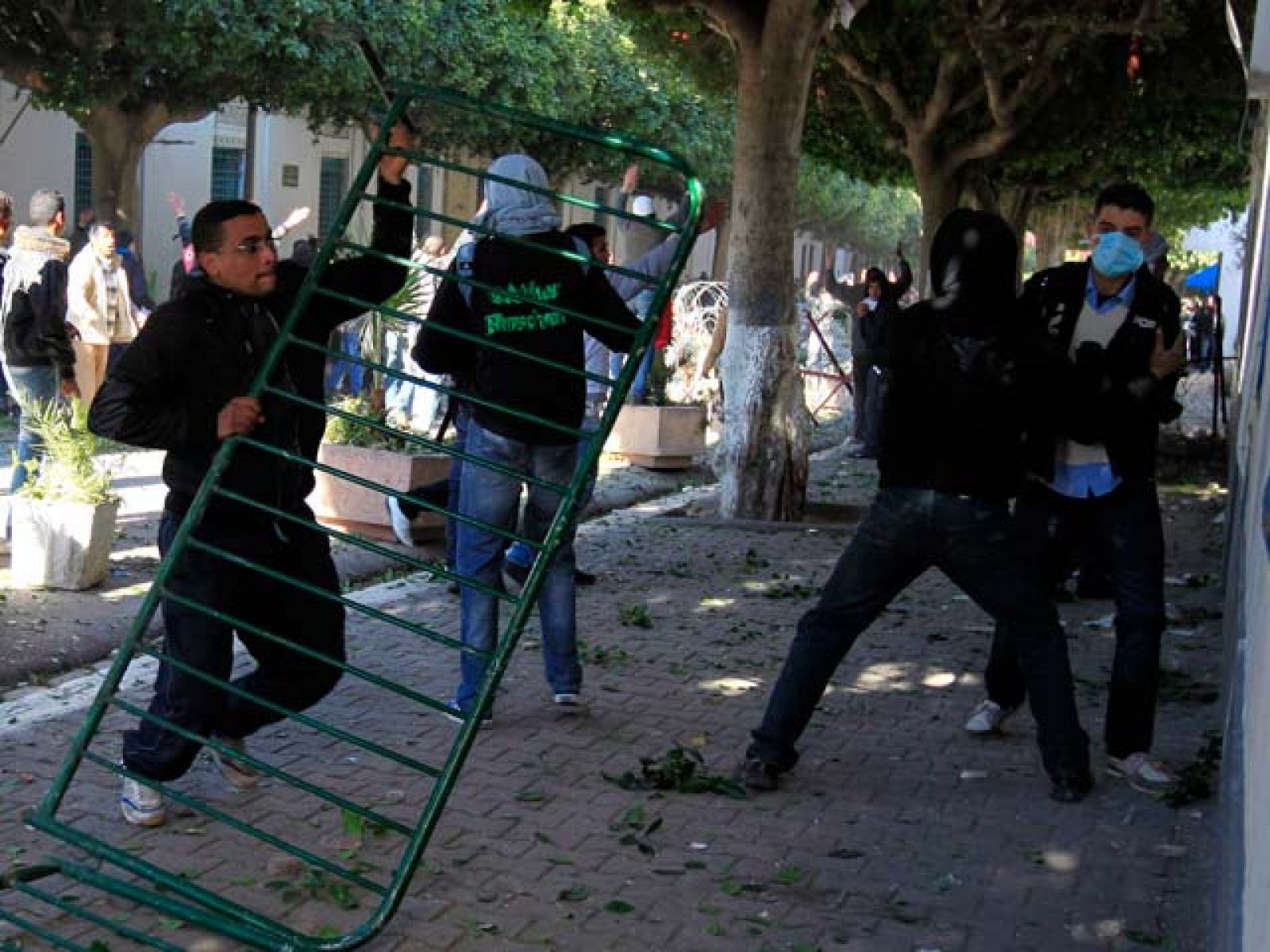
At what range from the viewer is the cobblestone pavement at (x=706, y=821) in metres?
4.63

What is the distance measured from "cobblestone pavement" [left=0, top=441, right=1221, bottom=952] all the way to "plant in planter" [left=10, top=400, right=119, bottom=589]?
1.47 m

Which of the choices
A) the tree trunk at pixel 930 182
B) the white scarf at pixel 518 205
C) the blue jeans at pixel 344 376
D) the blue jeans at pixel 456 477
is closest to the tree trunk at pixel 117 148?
the blue jeans at pixel 344 376

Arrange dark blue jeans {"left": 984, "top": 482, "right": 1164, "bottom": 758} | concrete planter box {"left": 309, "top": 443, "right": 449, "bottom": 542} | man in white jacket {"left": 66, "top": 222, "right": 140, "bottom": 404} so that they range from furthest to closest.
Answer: man in white jacket {"left": 66, "top": 222, "right": 140, "bottom": 404} → concrete planter box {"left": 309, "top": 443, "right": 449, "bottom": 542} → dark blue jeans {"left": 984, "top": 482, "right": 1164, "bottom": 758}

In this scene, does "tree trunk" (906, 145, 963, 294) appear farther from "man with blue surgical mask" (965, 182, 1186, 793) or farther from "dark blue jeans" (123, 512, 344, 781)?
"dark blue jeans" (123, 512, 344, 781)

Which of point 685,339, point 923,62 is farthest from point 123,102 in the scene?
point 923,62

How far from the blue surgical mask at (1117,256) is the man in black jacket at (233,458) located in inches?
88.5

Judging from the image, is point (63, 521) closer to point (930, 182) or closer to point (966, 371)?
point (966, 371)

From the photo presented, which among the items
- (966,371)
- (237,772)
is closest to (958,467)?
(966,371)

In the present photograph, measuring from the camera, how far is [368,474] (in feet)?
33.1

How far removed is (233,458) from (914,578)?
6.89 ft

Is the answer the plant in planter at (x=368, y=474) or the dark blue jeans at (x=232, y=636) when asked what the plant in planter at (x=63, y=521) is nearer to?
the plant in planter at (x=368, y=474)

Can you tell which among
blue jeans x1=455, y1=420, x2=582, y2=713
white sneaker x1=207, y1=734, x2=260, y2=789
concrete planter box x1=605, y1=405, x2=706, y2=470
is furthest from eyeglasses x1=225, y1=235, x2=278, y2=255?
concrete planter box x1=605, y1=405, x2=706, y2=470

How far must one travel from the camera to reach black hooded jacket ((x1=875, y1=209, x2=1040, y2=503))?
531cm

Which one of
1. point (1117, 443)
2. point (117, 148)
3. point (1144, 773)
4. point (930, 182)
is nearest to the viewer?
point (1117, 443)
